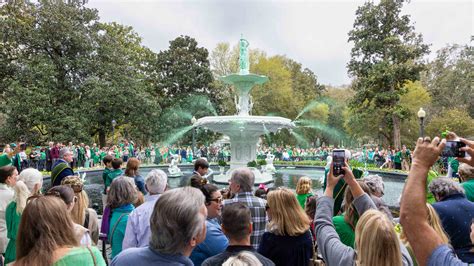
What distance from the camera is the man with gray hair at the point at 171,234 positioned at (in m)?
1.98

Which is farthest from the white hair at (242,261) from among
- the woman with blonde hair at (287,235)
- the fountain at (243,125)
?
the fountain at (243,125)

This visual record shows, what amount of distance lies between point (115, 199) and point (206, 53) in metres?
41.1

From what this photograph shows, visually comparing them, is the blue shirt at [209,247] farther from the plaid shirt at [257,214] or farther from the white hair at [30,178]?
the white hair at [30,178]

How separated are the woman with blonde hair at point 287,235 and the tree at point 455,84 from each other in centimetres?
3919

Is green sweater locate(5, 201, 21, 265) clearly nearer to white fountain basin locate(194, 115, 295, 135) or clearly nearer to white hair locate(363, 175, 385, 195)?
white hair locate(363, 175, 385, 195)

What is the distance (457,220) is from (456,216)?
4 cm

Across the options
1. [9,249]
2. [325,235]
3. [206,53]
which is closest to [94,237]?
[9,249]

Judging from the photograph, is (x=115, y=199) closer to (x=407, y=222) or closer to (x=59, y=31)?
(x=407, y=222)

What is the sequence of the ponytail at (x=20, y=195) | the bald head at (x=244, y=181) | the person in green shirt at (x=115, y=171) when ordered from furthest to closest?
the person in green shirt at (x=115, y=171), the bald head at (x=244, y=181), the ponytail at (x=20, y=195)

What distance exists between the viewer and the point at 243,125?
1462 cm

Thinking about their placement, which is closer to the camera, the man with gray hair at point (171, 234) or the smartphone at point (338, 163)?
the man with gray hair at point (171, 234)

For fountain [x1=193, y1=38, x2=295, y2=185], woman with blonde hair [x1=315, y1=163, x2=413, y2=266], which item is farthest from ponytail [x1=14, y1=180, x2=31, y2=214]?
fountain [x1=193, y1=38, x2=295, y2=185]

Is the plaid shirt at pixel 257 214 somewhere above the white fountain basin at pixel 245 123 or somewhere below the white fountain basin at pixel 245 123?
below

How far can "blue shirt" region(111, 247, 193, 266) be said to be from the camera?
6.44ft
